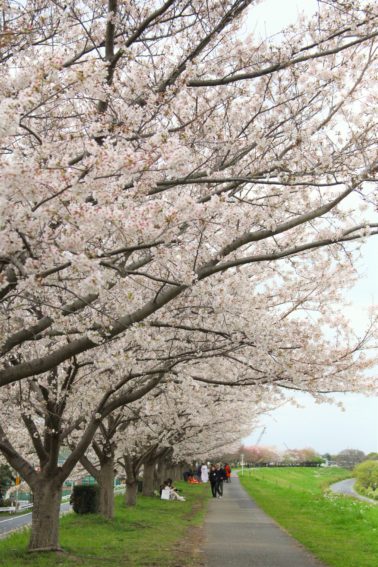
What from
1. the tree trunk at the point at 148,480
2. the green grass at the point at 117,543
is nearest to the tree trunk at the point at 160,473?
the tree trunk at the point at 148,480

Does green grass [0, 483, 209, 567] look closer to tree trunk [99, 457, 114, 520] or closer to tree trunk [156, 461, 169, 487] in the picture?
tree trunk [99, 457, 114, 520]

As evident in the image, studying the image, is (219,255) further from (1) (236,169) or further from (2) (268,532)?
(2) (268,532)

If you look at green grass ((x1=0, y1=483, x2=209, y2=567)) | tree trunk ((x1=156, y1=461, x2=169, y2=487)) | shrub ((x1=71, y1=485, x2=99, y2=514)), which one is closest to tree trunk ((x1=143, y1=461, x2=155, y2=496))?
tree trunk ((x1=156, y1=461, x2=169, y2=487))

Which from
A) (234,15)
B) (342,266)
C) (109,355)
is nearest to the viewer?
(234,15)

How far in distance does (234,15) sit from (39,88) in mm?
2656

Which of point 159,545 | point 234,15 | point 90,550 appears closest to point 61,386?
point 90,550

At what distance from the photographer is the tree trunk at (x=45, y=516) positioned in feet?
37.2

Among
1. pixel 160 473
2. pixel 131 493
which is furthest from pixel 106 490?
pixel 160 473

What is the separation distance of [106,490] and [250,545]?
18.0 ft

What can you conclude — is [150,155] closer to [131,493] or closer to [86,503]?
[86,503]

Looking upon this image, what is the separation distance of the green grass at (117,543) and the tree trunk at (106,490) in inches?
11.8

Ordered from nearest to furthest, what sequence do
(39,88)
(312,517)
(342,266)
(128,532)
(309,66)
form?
1. (39,88)
2. (309,66)
3. (342,266)
4. (128,532)
5. (312,517)

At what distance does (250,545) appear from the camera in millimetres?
13312

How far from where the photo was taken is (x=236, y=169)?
776cm
